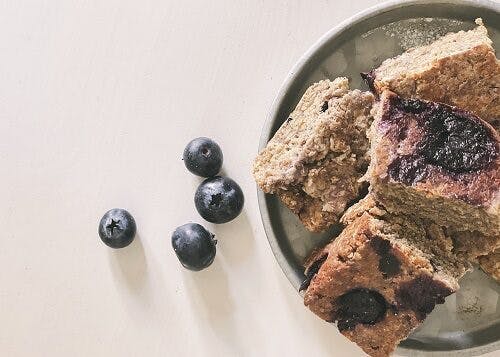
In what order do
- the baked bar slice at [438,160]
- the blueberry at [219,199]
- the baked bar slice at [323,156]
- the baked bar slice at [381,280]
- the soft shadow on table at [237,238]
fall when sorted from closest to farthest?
the baked bar slice at [438,160] → the baked bar slice at [381,280] → the baked bar slice at [323,156] → the blueberry at [219,199] → the soft shadow on table at [237,238]

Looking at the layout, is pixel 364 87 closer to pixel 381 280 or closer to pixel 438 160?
pixel 438 160

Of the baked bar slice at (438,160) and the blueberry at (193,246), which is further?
the blueberry at (193,246)

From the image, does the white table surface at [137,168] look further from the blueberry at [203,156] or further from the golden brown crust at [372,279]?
the golden brown crust at [372,279]

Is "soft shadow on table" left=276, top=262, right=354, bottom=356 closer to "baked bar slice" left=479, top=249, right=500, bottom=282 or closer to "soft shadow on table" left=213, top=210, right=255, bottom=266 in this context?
"soft shadow on table" left=213, top=210, right=255, bottom=266

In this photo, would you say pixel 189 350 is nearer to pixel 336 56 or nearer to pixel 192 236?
pixel 192 236

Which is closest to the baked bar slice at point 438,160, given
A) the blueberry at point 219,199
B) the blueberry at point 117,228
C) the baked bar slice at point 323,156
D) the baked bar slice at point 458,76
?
the baked bar slice at point 458,76

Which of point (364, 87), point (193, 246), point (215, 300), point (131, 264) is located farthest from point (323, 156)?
point (131, 264)
